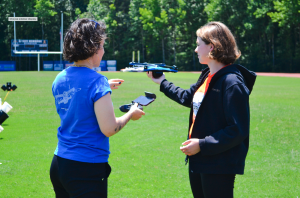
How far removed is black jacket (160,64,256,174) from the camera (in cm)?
235

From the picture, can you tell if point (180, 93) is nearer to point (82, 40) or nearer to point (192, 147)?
point (192, 147)

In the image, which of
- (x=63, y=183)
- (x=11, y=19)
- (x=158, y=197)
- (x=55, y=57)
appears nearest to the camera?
(x=63, y=183)

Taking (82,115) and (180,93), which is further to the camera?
(180,93)

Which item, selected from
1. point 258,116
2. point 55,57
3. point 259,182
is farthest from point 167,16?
point 259,182

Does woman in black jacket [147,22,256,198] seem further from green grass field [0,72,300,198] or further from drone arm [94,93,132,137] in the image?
green grass field [0,72,300,198]

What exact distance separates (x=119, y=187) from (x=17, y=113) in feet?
24.7

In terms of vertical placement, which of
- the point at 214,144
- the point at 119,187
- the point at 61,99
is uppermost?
the point at 61,99

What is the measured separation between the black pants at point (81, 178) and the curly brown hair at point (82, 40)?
732 mm

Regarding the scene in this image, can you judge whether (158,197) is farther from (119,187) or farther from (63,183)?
(63,183)

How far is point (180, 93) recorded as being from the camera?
3162 millimetres

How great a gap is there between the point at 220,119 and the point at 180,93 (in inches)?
29.8

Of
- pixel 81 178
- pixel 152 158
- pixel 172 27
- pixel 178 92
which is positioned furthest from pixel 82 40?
pixel 172 27

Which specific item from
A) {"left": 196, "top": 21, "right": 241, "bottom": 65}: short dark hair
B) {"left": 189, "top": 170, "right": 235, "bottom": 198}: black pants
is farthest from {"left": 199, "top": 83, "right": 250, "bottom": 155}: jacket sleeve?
{"left": 196, "top": 21, "right": 241, "bottom": 65}: short dark hair

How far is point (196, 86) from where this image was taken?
2.84 metres
